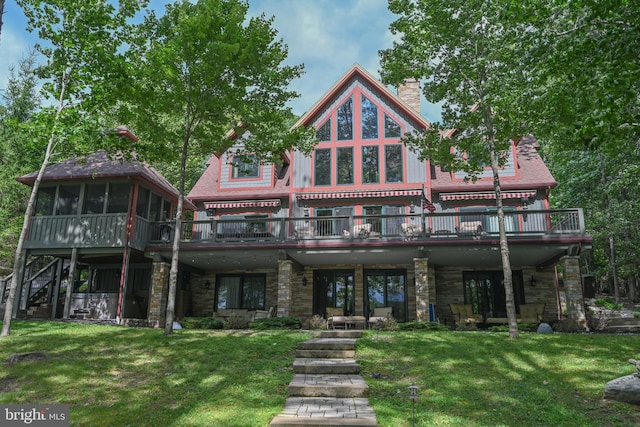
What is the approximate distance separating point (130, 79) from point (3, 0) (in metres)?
7.19

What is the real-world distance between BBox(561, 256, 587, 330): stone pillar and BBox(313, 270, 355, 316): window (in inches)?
320

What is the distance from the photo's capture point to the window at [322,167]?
20.4m

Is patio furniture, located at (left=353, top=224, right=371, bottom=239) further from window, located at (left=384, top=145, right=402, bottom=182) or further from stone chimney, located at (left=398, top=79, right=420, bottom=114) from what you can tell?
stone chimney, located at (left=398, top=79, right=420, bottom=114)

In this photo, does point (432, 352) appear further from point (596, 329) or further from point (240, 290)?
point (240, 290)

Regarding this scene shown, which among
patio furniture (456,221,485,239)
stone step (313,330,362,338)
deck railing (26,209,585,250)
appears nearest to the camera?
stone step (313,330,362,338)

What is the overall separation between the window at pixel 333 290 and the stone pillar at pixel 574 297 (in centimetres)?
812

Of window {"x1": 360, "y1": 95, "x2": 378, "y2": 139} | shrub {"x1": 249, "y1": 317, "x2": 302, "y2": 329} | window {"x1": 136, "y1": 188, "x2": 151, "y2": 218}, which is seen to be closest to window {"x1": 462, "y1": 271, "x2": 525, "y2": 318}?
window {"x1": 360, "y1": 95, "x2": 378, "y2": 139}

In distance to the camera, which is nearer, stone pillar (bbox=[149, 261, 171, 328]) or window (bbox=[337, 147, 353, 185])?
stone pillar (bbox=[149, 261, 171, 328])

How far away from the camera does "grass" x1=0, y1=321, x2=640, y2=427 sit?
20.6 feet

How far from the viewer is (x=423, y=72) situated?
13.6m

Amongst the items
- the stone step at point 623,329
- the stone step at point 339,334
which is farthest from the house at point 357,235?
the stone step at point 339,334

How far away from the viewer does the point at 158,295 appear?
678 inches

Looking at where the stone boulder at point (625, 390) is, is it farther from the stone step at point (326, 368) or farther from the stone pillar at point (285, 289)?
the stone pillar at point (285, 289)

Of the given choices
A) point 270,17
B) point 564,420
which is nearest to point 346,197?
Answer: point 270,17
